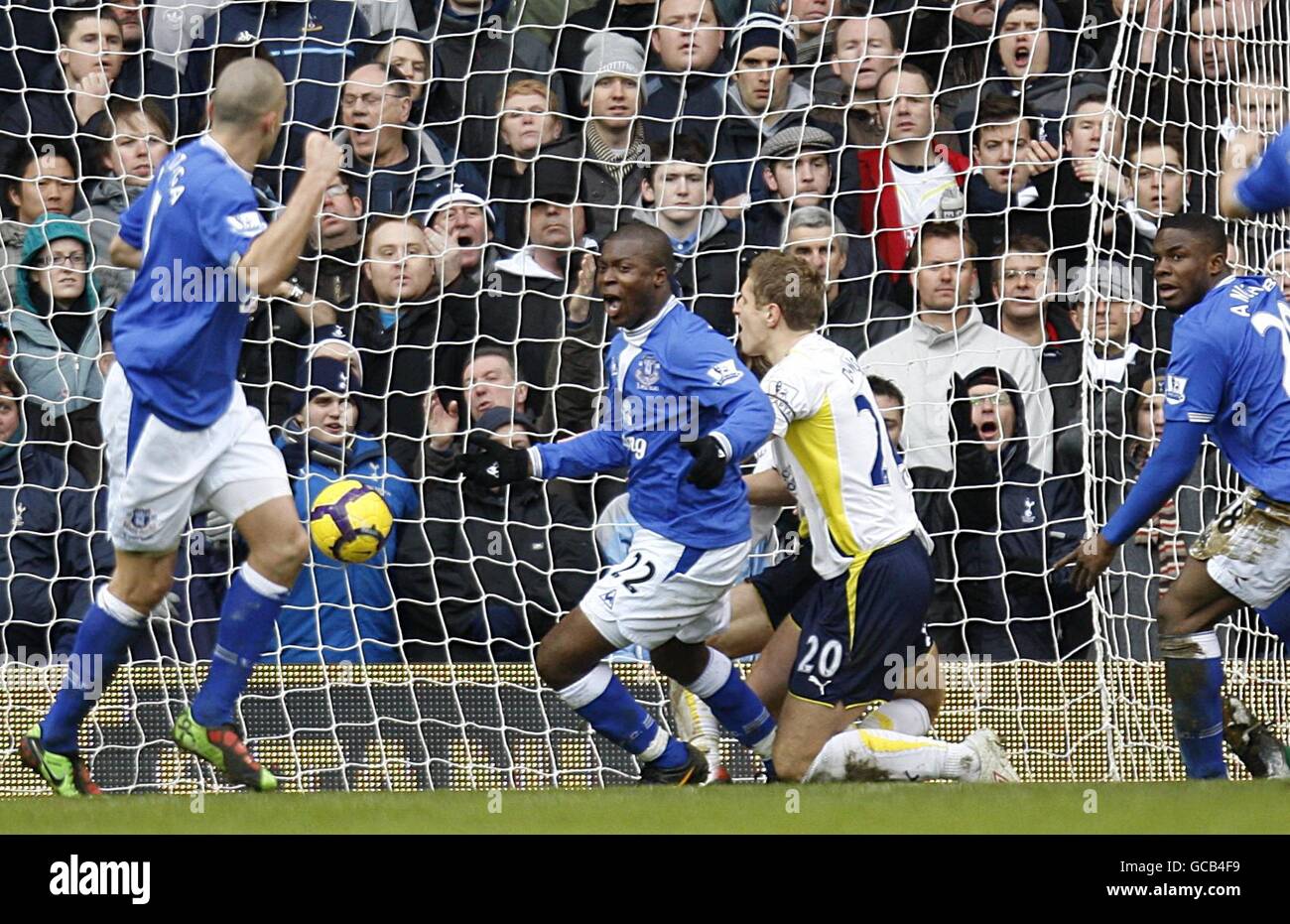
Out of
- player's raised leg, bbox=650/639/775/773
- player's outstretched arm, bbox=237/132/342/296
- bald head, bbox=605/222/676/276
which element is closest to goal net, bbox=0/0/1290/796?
player's raised leg, bbox=650/639/775/773

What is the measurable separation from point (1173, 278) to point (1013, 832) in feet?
6.50

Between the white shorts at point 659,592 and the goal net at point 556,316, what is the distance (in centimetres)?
137

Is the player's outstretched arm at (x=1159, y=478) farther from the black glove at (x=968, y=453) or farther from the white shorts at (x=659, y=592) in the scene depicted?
the black glove at (x=968, y=453)

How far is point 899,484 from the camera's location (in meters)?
6.00

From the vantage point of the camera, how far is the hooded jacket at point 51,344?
7621mm

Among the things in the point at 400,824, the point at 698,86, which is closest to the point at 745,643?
the point at 400,824

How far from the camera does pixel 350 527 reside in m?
5.78

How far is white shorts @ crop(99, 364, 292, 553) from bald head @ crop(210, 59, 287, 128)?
0.77 meters

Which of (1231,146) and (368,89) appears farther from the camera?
(368,89)

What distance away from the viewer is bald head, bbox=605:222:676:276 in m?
6.00

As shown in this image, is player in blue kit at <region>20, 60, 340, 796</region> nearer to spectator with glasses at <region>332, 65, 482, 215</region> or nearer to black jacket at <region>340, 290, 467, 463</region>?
black jacket at <region>340, 290, 467, 463</region>

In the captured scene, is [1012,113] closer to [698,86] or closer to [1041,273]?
[1041,273]

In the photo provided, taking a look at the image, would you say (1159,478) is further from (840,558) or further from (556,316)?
(556,316)
